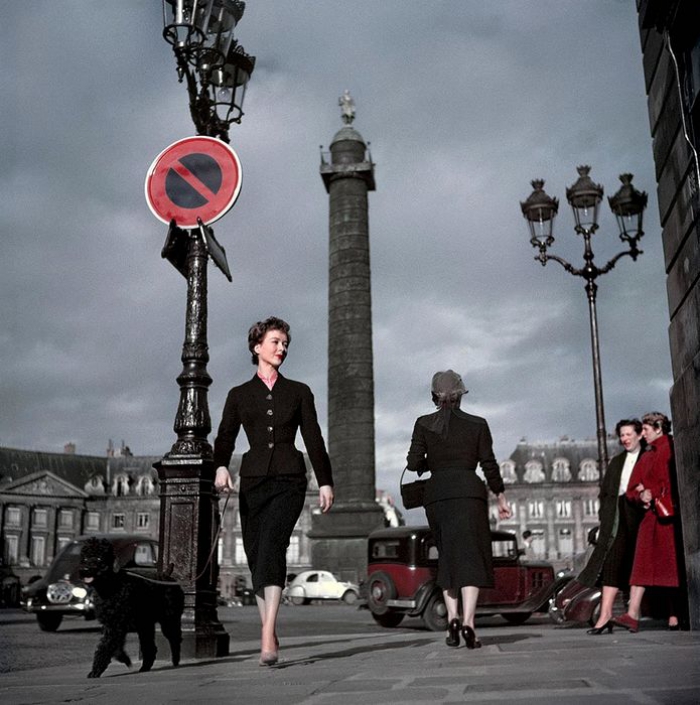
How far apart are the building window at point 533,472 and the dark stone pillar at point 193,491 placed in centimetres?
6056

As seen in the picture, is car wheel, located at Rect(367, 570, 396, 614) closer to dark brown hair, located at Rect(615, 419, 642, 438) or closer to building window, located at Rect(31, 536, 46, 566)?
dark brown hair, located at Rect(615, 419, 642, 438)

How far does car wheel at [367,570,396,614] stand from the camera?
12.9 meters

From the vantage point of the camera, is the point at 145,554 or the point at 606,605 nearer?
the point at 606,605

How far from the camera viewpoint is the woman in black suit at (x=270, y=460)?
473 cm

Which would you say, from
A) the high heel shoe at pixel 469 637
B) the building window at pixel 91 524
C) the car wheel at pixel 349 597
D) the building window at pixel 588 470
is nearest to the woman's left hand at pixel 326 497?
the high heel shoe at pixel 469 637

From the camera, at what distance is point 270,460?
479cm

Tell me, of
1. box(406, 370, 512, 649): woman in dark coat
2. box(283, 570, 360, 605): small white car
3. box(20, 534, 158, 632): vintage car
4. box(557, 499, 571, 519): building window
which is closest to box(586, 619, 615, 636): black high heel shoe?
box(406, 370, 512, 649): woman in dark coat

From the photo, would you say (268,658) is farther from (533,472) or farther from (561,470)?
(561,470)

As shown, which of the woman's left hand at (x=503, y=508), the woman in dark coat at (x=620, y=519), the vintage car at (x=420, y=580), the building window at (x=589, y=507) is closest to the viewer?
the woman's left hand at (x=503, y=508)

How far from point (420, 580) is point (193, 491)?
6.93 m

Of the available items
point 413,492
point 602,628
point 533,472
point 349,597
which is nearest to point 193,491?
point 413,492

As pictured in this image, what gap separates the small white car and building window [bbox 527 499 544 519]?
35.7 m

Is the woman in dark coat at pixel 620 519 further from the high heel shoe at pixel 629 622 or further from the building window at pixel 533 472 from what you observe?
the building window at pixel 533 472

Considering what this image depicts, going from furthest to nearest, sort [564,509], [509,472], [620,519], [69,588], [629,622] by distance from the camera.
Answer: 1. [509,472]
2. [564,509]
3. [69,588]
4. [620,519]
5. [629,622]
